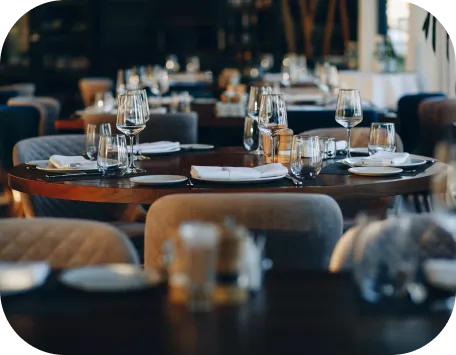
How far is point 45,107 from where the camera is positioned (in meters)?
6.19

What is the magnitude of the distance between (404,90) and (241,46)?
3.37m

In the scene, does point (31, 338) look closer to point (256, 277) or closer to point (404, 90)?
point (256, 277)

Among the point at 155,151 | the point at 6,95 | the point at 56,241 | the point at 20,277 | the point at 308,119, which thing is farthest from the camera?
the point at 6,95

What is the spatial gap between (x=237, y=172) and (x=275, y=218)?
2.17ft

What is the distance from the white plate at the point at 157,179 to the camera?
99.1 inches

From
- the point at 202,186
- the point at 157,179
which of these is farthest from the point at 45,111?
the point at 202,186

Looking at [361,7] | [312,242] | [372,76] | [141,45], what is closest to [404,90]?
[372,76]

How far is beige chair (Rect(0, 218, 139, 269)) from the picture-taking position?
5.73ft

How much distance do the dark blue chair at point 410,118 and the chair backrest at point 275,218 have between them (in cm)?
393

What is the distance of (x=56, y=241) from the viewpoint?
5.80 feet

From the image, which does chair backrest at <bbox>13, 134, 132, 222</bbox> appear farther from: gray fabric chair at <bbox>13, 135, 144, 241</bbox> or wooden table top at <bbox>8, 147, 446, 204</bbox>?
wooden table top at <bbox>8, 147, 446, 204</bbox>

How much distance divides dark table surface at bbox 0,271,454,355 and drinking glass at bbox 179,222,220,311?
0.02 meters

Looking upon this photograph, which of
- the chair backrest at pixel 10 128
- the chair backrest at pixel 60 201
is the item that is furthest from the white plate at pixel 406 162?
the chair backrest at pixel 10 128

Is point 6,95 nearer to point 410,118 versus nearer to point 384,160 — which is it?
point 410,118
